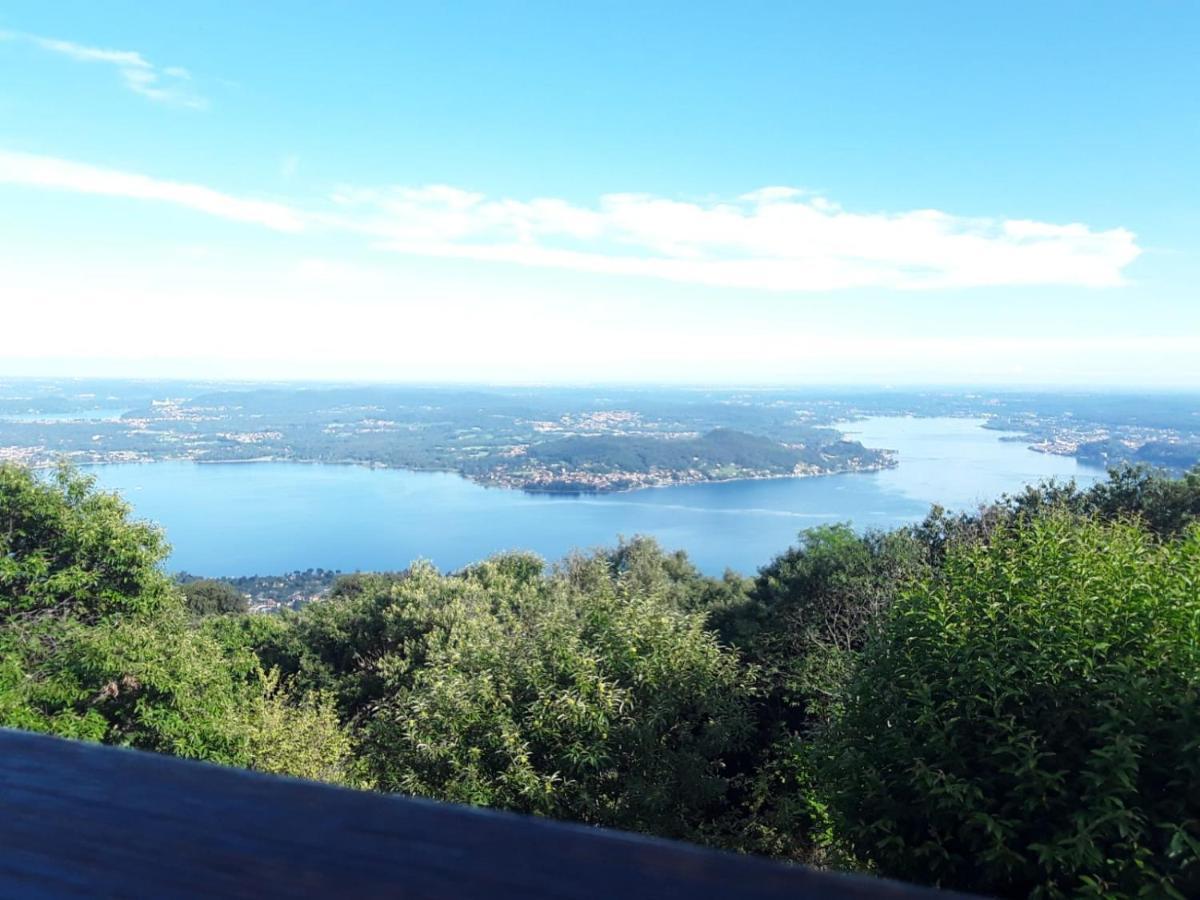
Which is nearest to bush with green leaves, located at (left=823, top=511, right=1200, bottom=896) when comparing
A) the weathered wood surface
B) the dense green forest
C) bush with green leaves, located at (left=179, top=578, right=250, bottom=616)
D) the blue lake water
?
the dense green forest

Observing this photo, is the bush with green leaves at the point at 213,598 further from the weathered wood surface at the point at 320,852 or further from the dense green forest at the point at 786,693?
the weathered wood surface at the point at 320,852

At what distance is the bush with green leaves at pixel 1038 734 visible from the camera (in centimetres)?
412

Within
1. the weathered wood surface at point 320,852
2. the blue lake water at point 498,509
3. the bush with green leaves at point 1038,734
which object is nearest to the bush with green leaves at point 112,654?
the bush with green leaves at point 1038,734

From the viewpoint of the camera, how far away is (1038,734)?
481 centimetres

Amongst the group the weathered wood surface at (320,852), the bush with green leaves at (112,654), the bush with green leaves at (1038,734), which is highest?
the weathered wood surface at (320,852)

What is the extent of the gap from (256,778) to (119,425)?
9909 cm

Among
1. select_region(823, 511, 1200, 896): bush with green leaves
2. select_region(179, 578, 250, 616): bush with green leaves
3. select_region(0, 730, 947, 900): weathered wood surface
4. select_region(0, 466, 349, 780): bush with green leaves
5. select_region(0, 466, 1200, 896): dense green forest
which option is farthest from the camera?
select_region(179, 578, 250, 616): bush with green leaves

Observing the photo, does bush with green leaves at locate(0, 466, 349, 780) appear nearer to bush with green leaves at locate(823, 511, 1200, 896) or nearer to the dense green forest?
the dense green forest

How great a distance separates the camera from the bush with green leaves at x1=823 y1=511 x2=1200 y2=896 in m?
4.12

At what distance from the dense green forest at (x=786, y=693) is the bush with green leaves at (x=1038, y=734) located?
2 cm

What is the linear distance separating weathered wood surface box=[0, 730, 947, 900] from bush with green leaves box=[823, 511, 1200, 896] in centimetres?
414

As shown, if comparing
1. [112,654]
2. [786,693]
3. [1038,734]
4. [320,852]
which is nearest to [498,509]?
[786,693]

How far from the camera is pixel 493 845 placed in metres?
0.77

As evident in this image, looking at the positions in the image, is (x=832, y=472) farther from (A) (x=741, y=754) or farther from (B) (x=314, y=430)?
(B) (x=314, y=430)
